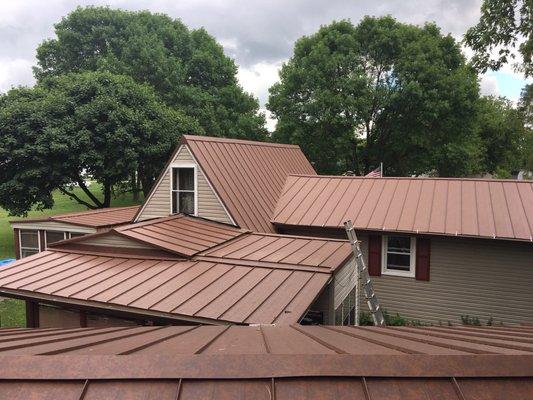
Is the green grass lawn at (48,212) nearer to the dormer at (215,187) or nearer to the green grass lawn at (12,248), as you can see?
the green grass lawn at (12,248)

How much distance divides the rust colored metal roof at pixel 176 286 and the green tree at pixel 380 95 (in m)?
17.8

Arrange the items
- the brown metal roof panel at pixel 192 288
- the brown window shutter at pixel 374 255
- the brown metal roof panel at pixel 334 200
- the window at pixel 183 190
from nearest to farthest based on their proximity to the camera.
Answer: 1. the brown metal roof panel at pixel 192 288
2. the brown window shutter at pixel 374 255
3. the window at pixel 183 190
4. the brown metal roof panel at pixel 334 200

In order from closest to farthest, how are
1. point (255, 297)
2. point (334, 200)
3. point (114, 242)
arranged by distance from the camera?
1. point (255, 297)
2. point (114, 242)
3. point (334, 200)

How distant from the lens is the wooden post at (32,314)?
9.63m

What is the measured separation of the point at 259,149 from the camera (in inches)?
645

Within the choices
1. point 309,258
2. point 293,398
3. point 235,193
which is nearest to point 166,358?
point 293,398

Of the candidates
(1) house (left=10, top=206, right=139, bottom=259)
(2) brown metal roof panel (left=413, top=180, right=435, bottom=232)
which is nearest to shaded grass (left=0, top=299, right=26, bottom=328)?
(1) house (left=10, top=206, right=139, bottom=259)

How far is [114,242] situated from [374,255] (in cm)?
824

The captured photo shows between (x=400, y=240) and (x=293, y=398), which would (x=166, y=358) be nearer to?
(x=293, y=398)

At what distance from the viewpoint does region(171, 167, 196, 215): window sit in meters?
13.4

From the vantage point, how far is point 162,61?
27609 millimetres

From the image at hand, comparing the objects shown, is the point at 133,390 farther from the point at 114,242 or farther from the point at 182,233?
the point at 182,233


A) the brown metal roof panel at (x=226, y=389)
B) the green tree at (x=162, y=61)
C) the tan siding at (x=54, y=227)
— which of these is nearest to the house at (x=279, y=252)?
the tan siding at (x=54, y=227)

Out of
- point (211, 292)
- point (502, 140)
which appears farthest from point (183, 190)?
point (502, 140)
